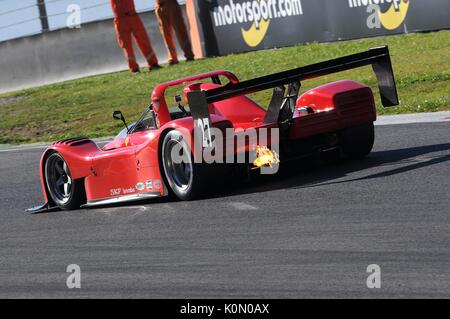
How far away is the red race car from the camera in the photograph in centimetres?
879

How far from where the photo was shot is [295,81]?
9.00 meters

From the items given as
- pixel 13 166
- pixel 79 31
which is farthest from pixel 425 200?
pixel 79 31

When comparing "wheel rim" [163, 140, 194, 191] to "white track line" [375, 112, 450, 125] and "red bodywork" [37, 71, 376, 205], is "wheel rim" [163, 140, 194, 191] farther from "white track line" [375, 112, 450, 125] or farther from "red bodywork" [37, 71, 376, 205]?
"white track line" [375, 112, 450, 125]

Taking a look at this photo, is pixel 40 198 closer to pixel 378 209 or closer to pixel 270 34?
pixel 378 209

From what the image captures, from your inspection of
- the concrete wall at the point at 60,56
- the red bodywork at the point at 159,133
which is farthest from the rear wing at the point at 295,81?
the concrete wall at the point at 60,56

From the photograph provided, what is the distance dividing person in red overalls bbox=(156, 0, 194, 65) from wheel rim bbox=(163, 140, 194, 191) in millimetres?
13642

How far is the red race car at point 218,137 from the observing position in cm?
879

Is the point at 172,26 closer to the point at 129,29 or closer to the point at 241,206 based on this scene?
the point at 129,29

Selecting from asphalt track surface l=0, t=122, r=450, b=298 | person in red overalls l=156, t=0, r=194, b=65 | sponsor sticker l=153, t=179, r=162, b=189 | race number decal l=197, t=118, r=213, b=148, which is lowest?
asphalt track surface l=0, t=122, r=450, b=298

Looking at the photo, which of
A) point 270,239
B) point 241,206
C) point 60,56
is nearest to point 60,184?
point 241,206

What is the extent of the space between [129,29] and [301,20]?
4688 mm

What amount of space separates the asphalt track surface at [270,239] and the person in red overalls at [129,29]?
12.6 metres

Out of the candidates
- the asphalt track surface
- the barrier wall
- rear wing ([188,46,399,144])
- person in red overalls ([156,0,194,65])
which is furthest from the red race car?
person in red overalls ([156,0,194,65])

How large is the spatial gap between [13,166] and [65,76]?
1112 cm
